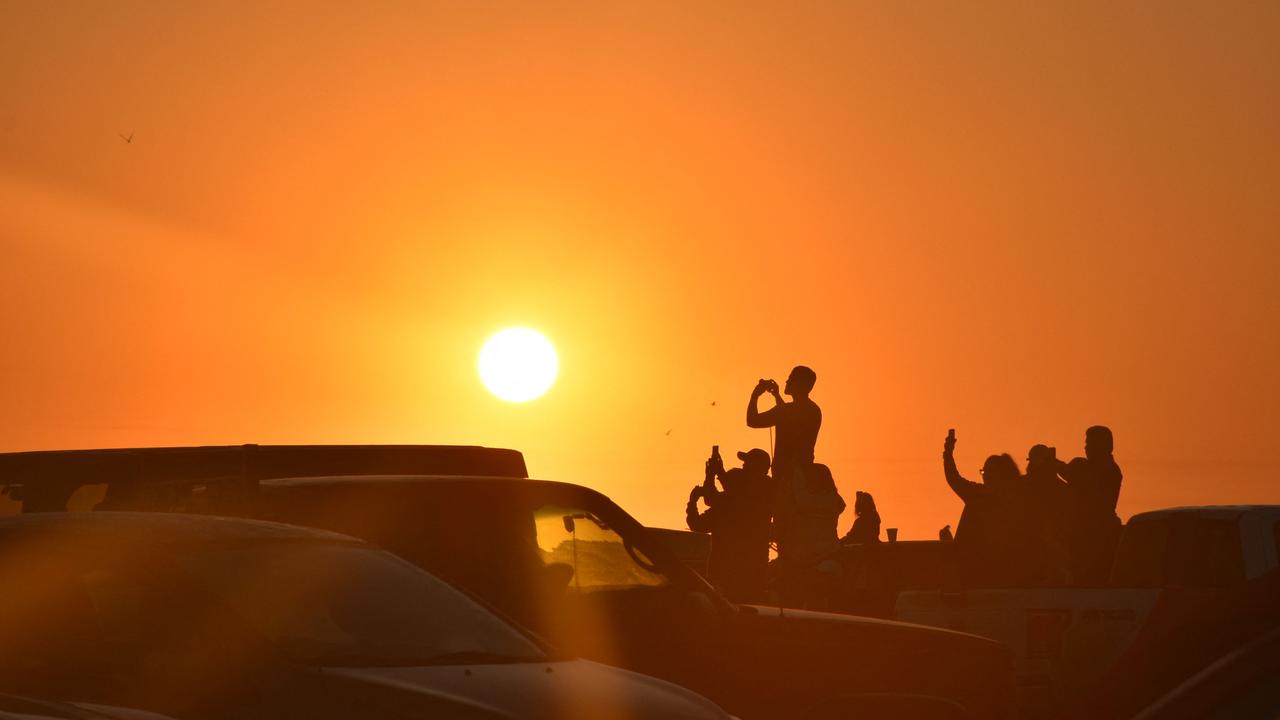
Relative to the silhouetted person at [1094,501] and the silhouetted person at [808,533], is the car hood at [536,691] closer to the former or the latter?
the silhouetted person at [1094,501]

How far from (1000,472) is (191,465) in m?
6.46

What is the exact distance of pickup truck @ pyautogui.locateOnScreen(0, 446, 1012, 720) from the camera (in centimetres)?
Answer: 824

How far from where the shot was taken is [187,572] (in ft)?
20.9

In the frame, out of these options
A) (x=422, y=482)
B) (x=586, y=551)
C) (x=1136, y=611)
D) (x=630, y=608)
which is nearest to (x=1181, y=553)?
(x=1136, y=611)

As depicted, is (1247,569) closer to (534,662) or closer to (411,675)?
(534,662)

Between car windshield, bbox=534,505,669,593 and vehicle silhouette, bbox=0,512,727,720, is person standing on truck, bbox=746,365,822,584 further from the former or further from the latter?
vehicle silhouette, bbox=0,512,727,720

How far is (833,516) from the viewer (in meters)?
15.9

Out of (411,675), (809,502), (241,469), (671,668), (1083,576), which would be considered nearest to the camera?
(411,675)

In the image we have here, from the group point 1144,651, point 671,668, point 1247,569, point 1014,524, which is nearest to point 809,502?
point 1014,524

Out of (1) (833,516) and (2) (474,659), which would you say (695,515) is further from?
(2) (474,659)

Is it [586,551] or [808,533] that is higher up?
[808,533]

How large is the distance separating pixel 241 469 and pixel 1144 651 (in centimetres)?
893

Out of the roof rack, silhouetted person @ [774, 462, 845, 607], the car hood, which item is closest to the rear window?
silhouetted person @ [774, 462, 845, 607]

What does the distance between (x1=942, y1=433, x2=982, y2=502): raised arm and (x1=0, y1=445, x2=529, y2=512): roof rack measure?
409cm
